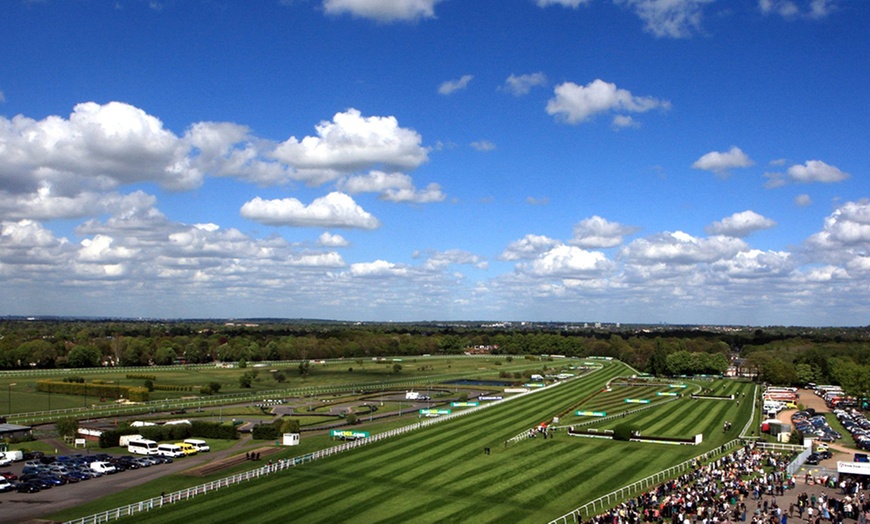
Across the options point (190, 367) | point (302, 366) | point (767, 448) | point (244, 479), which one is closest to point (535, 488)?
point (244, 479)

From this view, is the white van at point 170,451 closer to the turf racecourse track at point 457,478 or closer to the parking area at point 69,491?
the parking area at point 69,491

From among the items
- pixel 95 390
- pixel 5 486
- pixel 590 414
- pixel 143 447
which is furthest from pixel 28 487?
pixel 95 390

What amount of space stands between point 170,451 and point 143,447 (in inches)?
116

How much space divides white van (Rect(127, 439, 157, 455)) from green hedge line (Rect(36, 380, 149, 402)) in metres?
40.0

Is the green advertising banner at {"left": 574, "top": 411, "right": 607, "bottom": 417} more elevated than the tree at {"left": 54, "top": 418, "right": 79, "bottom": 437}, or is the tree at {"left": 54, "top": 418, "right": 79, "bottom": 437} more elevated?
the tree at {"left": 54, "top": 418, "right": 79, "bottom": 437}

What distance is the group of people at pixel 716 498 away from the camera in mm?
33625

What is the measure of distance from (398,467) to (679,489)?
18745mm

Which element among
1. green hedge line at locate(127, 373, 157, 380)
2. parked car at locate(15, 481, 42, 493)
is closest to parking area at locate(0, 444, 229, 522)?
parked car at locate(15, 481, 42, 493)

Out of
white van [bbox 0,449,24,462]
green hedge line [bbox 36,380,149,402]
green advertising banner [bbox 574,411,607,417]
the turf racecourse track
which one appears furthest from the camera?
green hedge line [bbox 36,380,149,402]

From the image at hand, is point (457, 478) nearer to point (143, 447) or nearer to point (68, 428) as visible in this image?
point (143, 447)

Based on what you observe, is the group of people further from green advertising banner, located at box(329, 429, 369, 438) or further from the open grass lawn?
the open grass lawn

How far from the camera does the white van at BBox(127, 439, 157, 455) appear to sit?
54406mm

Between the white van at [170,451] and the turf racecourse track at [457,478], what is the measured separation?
455 inches

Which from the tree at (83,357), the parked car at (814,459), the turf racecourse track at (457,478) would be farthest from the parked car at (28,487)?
the tree at (83,357)
